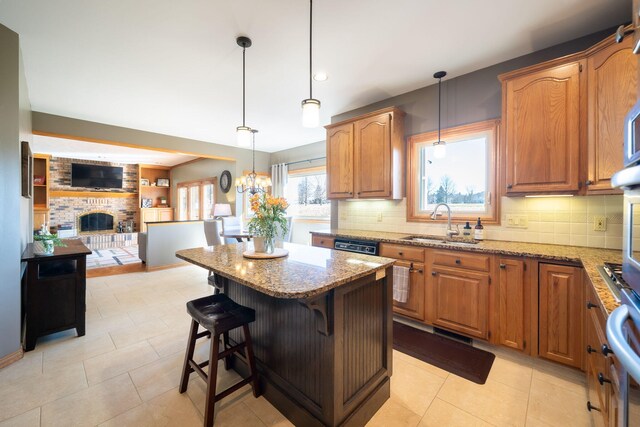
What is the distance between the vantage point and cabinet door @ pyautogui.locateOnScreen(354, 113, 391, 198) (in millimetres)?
3141

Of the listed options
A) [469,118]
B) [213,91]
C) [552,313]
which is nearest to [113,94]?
[213,91]

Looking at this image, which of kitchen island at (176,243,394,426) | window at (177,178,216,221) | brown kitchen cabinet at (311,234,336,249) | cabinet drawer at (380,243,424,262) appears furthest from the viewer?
window at (177,178,216,221)

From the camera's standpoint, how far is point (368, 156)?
3.29 m

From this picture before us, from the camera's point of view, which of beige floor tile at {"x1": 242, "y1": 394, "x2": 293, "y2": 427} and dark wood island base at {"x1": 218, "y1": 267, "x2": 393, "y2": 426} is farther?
beige floor tile at {"x1": 242, "y1": 394, "x2": 293, "y2": 427}

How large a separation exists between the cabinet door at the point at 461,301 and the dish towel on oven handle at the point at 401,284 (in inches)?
9.7

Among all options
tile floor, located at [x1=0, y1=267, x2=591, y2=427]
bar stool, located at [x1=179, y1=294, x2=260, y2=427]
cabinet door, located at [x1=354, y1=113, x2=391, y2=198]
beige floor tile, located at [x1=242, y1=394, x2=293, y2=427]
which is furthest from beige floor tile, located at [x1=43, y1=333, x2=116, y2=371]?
cabinet door, located at [x1=354, y1=113, x2=391, y2=198]

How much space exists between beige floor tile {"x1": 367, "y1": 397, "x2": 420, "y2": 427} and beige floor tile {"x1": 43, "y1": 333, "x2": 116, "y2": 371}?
91.1 inches

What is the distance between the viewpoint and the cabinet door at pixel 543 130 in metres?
2.03

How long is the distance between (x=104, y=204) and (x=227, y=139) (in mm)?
6033

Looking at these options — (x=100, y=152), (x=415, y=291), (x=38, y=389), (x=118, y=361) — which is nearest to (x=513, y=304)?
(x=415, y=291)

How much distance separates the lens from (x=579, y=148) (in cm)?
200

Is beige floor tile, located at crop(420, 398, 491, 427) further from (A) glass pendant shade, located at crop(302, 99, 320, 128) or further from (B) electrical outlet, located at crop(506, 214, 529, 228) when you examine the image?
(A) glass pendant shade, located at crop(302, 99, 320, 128)

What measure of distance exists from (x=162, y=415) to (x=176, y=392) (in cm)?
20

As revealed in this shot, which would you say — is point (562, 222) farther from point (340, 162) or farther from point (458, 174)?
point (340, 162)
